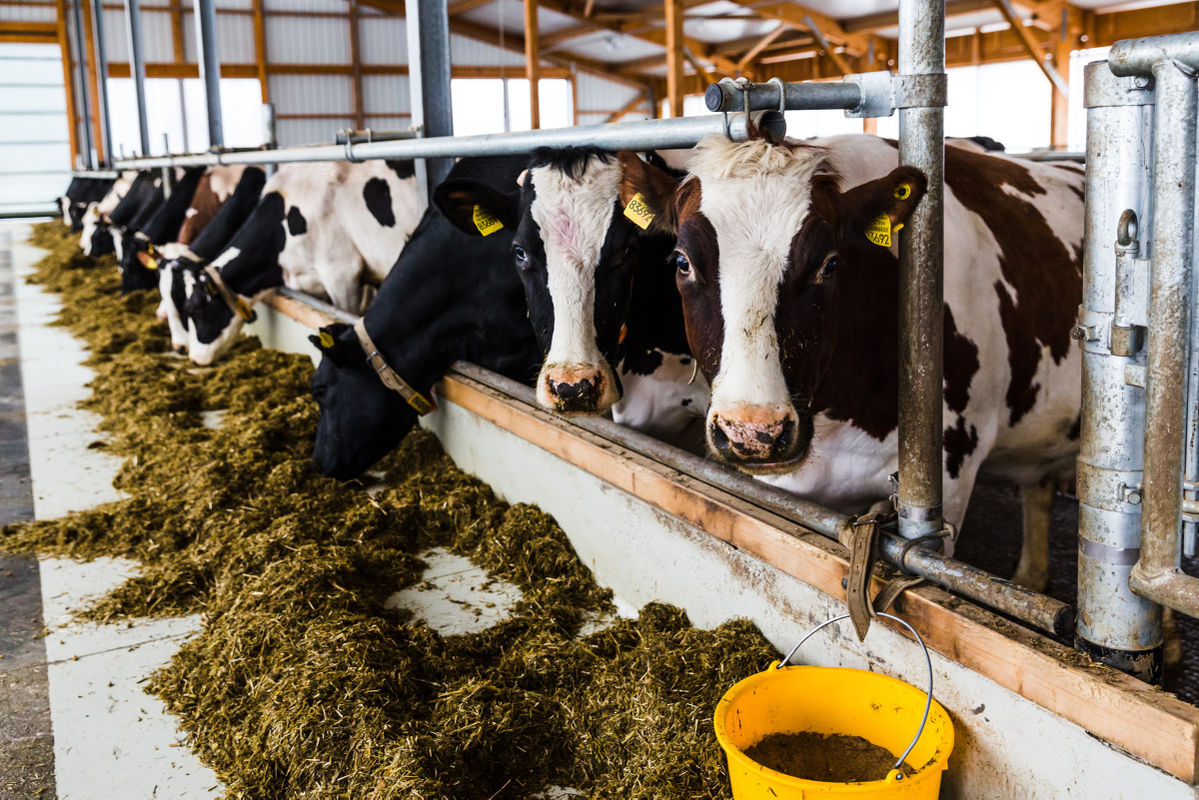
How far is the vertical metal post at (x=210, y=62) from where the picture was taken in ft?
33.5

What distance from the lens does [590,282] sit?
11.4 feet

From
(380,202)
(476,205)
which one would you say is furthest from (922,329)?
(380,202)

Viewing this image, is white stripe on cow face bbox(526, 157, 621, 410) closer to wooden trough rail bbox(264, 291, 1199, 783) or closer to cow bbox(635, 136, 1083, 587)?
wooden trough rail bbox(264, 291, 1199, 783)

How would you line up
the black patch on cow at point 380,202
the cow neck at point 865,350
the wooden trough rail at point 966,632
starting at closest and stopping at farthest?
→ the wooden trough rail at point 966,632 → the cow neck at point 865,350 → the black patch on cow at point 380,202

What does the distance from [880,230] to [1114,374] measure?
2.38 feet

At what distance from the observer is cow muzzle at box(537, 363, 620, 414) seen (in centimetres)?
334

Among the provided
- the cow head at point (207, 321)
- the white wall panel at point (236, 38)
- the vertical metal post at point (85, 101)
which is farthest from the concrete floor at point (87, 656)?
the white wall panel at point (236, 38)

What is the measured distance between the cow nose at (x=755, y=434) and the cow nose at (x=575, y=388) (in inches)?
40.5

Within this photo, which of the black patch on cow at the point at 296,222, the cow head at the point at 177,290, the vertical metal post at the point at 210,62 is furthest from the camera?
the vertical metal post at the point at 210,62

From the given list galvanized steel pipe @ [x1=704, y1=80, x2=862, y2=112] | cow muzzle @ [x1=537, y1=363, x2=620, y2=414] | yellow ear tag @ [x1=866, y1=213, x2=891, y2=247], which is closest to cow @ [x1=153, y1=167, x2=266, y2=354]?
cow muzzle @ [x1=537, y1=363, x2=620, y2=414]

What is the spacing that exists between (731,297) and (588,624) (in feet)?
4.37

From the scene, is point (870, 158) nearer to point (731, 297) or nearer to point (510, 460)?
point (731, 297)

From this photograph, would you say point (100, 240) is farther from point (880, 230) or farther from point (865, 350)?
point (880, 230)

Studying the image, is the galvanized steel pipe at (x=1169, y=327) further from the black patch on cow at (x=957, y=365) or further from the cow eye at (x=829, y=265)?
the black patch on cow at (x=957, y=365)
